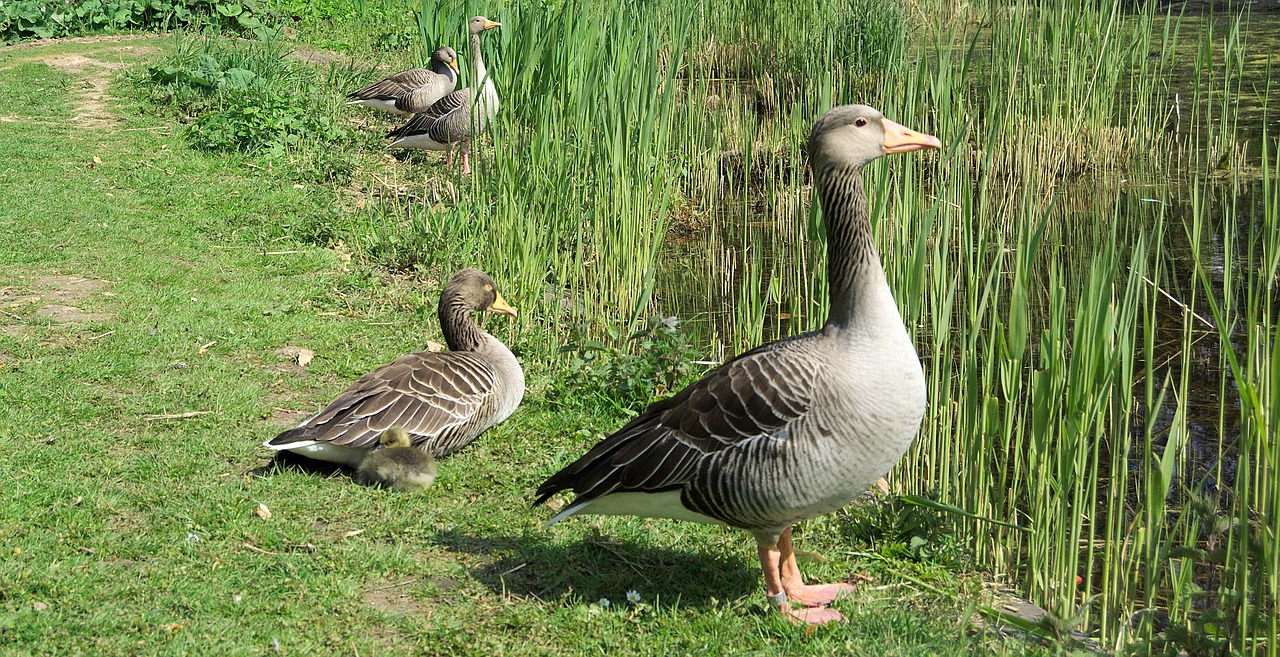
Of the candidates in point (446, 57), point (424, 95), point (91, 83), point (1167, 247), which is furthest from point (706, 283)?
point (91, 83)

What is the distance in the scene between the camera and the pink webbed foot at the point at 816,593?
13.5 ft

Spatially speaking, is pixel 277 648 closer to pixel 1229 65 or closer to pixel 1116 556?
pixel 1116 556

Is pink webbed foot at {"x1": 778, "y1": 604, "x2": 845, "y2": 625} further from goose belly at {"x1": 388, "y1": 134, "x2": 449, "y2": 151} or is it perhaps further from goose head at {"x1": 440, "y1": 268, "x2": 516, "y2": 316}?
goose belly at {"x1": 388, "y1": 134, "x2": 449, "y2": 151}

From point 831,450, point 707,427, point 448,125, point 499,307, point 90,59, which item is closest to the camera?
point 831,450

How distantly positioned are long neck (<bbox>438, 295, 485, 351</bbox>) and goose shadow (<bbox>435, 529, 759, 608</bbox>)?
1.52 m

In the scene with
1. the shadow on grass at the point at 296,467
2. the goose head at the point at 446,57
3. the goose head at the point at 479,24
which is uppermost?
the goose head at the point at 479,24

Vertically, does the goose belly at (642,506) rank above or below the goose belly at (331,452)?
above

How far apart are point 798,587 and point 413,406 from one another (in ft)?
6.68

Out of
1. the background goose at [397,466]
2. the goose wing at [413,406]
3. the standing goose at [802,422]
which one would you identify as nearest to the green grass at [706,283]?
the background goose at [397,466]

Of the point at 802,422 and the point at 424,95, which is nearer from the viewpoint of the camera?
the point at 802,422

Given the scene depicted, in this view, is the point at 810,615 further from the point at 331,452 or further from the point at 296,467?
the point at 296,467

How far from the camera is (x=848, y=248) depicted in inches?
155

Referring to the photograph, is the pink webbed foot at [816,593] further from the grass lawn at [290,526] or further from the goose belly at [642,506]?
the goose belly at [642,506]

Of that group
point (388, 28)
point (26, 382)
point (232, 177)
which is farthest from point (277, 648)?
point (388, 28)
